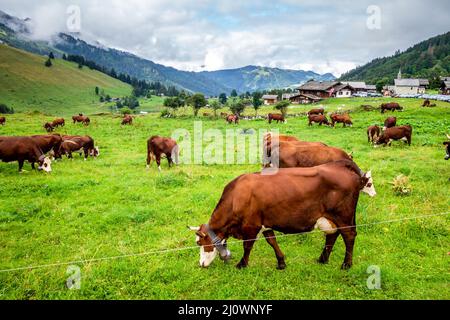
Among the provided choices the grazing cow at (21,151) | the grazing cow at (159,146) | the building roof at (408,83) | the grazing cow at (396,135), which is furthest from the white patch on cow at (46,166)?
the building roof at (408,83)

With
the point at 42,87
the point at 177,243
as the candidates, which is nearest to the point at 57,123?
the point at 177,243

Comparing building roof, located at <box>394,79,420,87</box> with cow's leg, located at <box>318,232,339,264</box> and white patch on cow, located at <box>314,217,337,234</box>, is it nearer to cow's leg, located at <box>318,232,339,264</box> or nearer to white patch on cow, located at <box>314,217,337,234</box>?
cow's leg, located at <box>318,232,339,264</box>

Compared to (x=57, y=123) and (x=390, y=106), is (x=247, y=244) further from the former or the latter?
(x=390, y=106)

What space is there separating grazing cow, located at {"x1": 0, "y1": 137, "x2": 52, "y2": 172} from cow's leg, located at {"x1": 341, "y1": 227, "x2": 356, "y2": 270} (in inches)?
640

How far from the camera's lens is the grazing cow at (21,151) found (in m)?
17.5

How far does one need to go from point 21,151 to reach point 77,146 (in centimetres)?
451

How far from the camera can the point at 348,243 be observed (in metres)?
7.98

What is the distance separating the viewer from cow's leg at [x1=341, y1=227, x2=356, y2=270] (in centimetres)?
781

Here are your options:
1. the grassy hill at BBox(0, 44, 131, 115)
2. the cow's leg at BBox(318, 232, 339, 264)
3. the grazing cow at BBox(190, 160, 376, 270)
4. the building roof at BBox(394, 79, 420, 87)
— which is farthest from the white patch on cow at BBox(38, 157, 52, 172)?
the grassy hill at BBox(0, 44, 131, 115)

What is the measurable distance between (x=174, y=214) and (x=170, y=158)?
8.43m
